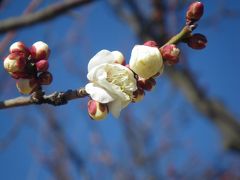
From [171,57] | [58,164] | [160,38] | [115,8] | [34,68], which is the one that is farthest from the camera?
[58,164]

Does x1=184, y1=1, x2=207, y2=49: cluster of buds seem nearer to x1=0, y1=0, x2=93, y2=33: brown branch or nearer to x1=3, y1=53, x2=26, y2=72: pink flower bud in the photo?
x1=3, y1=53, x2=26, y2=72: pink flower bud

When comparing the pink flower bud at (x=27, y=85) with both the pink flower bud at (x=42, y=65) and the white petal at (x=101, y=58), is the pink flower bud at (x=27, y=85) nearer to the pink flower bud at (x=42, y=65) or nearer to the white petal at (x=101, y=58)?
the pink flower bud at (x=42, y=65)

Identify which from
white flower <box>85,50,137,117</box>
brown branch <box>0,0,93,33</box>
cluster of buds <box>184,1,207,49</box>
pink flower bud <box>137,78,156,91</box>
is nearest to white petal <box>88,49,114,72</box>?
white flower <box>85,50,137,117</box>

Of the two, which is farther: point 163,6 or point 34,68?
point 163,6

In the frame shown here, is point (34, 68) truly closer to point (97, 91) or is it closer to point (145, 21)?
point (97, 91)

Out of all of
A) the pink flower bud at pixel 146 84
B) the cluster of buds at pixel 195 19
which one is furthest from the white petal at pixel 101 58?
the cluster of buds at pixel 195 19

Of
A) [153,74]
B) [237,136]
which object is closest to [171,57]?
[153,74]

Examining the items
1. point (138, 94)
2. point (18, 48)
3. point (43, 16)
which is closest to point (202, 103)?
point (43, 16)

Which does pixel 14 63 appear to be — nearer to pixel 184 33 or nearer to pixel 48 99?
pixel 48 99
